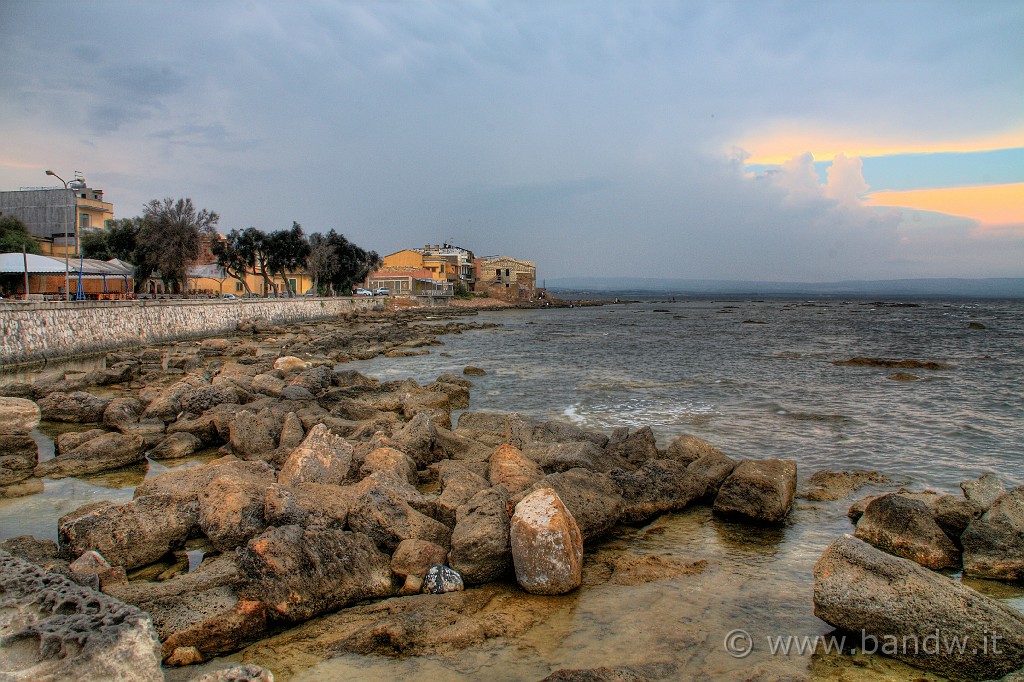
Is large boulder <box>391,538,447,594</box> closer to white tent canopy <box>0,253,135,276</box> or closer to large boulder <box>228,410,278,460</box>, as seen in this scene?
large boulder <box>228,410,278,460</box>

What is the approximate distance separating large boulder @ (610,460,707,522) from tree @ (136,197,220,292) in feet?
159

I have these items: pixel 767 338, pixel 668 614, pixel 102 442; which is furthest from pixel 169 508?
pixel 767 338

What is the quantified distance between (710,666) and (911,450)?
1090cm

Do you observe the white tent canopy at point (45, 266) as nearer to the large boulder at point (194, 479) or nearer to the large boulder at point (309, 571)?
the large boulder at point (194, 479)

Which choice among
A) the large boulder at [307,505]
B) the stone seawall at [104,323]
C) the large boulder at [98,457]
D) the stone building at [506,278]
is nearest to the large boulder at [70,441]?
the large boulder at [98,457]

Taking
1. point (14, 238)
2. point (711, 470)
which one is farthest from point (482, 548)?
point (14, 238)

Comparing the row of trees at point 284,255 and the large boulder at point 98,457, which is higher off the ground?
the row of trees at point 284,255

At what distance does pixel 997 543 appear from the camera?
743cm

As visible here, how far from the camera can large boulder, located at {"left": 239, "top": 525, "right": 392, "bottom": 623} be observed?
6172 mm

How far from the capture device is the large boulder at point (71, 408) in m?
15.4

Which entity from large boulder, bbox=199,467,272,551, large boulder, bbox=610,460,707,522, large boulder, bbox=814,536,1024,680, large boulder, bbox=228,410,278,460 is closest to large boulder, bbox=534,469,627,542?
large boulder, bbox=610,460,707,522

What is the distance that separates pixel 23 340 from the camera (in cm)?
2553

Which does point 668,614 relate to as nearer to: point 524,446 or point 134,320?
point 524,446

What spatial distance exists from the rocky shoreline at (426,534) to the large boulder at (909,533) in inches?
0.9
